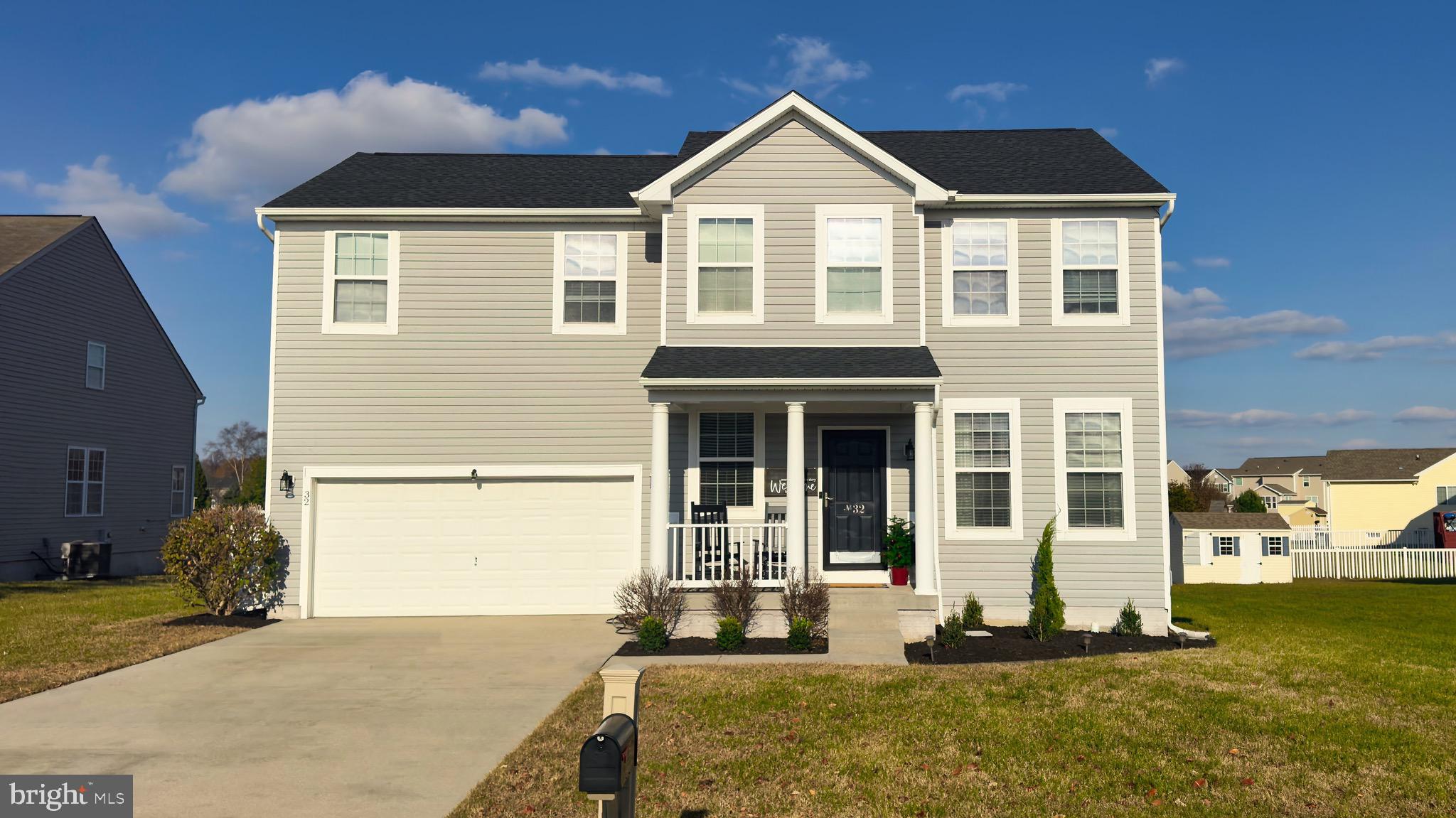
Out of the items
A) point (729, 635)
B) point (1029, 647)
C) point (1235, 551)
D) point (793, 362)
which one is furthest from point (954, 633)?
point (1235, 551)

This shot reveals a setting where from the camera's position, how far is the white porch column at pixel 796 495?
39.5 feet

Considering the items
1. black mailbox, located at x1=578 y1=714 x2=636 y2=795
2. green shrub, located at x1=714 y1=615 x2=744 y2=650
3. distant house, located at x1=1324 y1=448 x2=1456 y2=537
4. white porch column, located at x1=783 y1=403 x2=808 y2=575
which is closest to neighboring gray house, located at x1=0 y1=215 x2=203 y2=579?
green shrub, located at x1=714 y1=615 x2=744 y2=650

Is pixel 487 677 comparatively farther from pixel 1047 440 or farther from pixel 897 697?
pixel 1047 440

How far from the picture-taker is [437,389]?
1394 cm

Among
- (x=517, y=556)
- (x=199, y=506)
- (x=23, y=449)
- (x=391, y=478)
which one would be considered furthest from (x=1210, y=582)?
(x=199, y=506)

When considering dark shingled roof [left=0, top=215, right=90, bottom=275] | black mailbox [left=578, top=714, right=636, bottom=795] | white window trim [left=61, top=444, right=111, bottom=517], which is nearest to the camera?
black mailbox [left=578, top=714, right=636, bottom=795]

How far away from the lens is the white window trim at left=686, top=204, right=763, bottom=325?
13.1 m

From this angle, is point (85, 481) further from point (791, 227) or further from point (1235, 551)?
point (1235, 551)

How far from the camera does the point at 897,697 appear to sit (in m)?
8.49

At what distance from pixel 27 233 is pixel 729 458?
1883 cm

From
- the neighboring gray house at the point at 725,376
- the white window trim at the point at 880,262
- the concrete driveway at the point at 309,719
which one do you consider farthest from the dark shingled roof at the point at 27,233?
the white window trim at the point at 880,262

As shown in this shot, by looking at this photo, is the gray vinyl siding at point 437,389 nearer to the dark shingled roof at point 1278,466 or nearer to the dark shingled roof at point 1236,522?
the dark shingled roof at point 1236,522

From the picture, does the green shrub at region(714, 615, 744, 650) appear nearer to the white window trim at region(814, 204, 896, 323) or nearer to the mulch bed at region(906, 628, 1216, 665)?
the mulch bed at region(906, 628, 1216, 665)

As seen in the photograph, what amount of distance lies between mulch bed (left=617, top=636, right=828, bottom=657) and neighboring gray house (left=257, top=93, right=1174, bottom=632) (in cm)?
123
